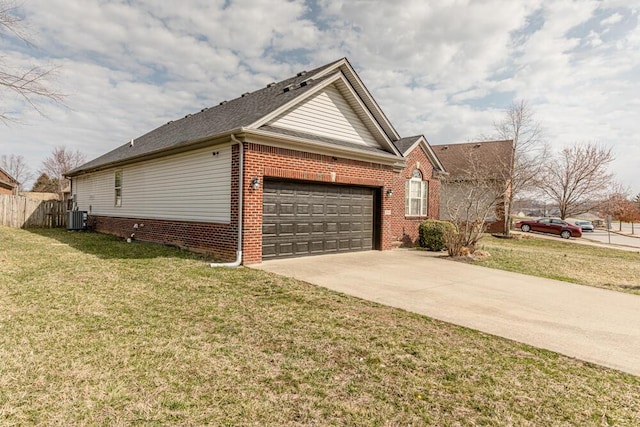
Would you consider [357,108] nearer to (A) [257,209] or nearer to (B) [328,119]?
(B) [328,119]

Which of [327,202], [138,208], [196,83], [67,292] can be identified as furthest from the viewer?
[196,83]

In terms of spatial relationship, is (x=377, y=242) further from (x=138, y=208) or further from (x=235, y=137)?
(x=138, y=208)

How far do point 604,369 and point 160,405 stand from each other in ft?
14.6

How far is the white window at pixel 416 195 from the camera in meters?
16.8

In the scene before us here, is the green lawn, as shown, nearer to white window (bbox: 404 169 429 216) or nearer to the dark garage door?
the dark garage door

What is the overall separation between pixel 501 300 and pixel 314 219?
5773 millimetres

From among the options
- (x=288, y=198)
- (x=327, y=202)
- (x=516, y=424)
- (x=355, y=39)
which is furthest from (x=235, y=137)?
(x=516, y=424)

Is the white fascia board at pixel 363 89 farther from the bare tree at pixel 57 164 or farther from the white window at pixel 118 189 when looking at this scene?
the bare tree at pixel 57 164

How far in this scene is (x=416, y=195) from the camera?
17.3 metres

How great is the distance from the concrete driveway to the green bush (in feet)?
12.9

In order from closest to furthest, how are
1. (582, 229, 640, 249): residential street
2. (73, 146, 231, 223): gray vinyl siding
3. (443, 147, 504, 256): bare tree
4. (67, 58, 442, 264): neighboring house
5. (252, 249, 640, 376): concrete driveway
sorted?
1. (252, 249, 640, 376): concrete driveway
2. (67, 58, 442, 264): neighboring house
3. (73, 146, 231, 223): gray vinyl siding
4. (443, 147, 504, 256): bare tree
5. (582, 229, 640, 249): residential street


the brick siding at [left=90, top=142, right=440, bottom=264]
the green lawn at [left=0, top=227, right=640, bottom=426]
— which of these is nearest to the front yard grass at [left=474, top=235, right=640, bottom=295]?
the brick siding at [left=90, top=142, right=440, bottom=264]

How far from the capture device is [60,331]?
169 inches

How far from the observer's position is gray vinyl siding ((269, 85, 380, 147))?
413 inches
